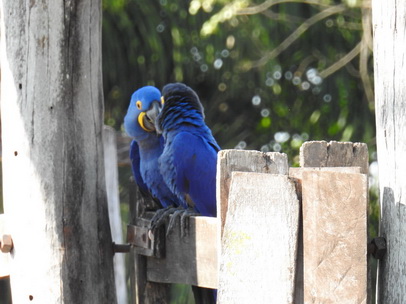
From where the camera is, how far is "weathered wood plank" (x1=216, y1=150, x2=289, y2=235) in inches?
59.7

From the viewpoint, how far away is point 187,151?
125 inches

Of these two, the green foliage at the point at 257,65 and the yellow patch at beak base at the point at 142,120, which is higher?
the green foliage at the point at 257,65

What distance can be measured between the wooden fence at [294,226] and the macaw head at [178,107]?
1.47 meters

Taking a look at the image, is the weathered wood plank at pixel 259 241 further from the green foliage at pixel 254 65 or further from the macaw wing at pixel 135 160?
the green foliage at pixel 254 65

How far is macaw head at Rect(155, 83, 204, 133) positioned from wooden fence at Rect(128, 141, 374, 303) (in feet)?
4.84

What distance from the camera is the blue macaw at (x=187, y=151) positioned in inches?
122

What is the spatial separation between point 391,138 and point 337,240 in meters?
0.30

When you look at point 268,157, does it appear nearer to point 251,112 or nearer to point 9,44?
point 9,44

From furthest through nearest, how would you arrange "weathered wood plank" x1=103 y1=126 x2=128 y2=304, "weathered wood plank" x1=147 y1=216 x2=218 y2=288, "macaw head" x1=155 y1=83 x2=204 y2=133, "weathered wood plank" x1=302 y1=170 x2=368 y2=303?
"weathered wood plank" x1=103 y1=126 x2=128 y2=304 → "macaw head" x1=155 y1=83 x2=204 y2=133 → "weathered wood plank" x1=147 y1=216 x2=218 y2=288 → "weathered wood plank" x1=302 y1=170 x2=368 y2=303

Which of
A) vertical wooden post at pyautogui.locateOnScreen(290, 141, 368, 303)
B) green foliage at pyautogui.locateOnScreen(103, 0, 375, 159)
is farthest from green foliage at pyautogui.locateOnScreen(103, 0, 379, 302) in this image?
vertical wooden post at pyautogui.locateOnScreen(290, 141, 368, 303)

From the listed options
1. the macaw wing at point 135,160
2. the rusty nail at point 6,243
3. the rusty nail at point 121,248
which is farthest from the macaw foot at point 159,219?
the macaw wing at point 135,160

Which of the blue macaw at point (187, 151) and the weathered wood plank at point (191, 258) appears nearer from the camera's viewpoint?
the weathered wood plank at point (191, 258)

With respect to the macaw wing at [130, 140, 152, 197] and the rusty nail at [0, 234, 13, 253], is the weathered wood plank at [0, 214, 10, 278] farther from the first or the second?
the macaw wing at [130, 140, 152, 197]

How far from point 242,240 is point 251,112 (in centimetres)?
481
